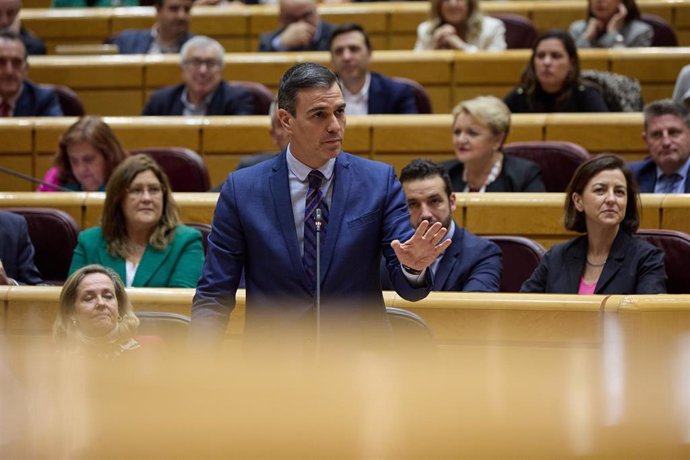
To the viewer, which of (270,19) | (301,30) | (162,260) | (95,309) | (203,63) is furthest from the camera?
(270,19)

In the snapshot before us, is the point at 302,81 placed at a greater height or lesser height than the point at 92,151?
greater

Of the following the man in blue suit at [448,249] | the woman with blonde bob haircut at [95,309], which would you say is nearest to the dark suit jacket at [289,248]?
the woman with blonde bob haircut at [95,309]

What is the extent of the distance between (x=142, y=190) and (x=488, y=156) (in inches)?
36.2

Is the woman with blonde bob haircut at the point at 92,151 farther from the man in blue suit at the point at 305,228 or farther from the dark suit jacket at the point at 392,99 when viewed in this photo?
the man in blue suit at the point at 305,228

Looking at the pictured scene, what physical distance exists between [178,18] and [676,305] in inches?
111

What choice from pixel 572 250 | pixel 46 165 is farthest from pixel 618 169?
pixel 46 165

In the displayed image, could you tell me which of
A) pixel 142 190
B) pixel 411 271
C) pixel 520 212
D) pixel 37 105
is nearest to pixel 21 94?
pixel 37 105

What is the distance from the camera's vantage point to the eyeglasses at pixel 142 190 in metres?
2.50

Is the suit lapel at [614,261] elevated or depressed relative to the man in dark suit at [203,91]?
depressed

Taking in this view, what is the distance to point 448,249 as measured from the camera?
7.62 feet

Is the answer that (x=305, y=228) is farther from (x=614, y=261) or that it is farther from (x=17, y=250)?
(x=17, y=250)

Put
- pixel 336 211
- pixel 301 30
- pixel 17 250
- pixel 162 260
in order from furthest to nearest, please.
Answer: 1. pixel 301 30
2. pixel 17 250
3. pixel 162 260
4. pixel 336 211

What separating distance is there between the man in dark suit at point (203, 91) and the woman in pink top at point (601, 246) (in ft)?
5.14

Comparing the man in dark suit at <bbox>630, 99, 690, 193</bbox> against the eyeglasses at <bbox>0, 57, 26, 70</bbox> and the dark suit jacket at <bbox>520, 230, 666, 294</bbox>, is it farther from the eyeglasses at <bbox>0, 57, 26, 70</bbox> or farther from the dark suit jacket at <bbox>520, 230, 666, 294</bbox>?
the eyeglasses at <bbox>0, 57, 26, 70</bbox>
